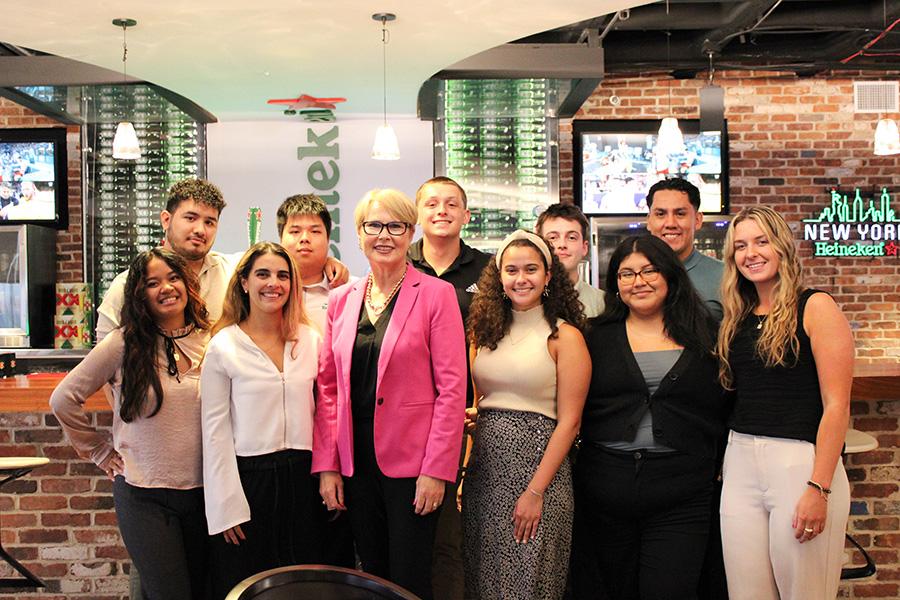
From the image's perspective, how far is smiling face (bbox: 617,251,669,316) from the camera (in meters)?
2.94

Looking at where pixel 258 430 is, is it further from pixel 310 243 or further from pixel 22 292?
pixel 22 292

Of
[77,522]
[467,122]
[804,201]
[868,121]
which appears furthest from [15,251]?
[868,121]

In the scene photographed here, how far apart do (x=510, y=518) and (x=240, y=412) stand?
91 centimetres

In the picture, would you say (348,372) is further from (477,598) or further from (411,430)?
(477,598)

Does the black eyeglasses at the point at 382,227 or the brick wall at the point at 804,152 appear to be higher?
the brick wall at the point at 804,152

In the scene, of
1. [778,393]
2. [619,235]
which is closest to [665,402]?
[778,393]

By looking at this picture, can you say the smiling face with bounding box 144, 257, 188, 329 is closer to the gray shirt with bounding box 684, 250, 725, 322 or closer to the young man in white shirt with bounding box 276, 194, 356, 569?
the young man in white shirt with bounding box 276, 194, 356, 569

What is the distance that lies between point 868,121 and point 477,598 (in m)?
6.49

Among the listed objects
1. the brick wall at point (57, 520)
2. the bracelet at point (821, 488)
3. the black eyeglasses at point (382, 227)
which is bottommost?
the brick wall at point (57, 520)

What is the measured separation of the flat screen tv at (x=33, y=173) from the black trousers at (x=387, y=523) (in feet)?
18.5

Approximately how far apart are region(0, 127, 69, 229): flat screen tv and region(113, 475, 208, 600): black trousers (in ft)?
17.4

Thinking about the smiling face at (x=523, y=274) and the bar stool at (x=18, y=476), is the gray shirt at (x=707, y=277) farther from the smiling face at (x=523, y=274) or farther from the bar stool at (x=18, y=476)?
the bar stool at (x=18, y=476)

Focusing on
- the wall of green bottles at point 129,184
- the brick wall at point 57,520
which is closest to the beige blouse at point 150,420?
the brick wall at point 57,520

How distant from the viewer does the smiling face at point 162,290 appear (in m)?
2.93
